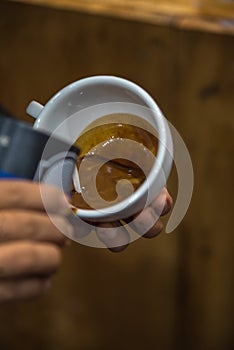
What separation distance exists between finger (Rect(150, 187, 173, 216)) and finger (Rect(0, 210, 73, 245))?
8 cm

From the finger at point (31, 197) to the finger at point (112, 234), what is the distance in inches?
1.5

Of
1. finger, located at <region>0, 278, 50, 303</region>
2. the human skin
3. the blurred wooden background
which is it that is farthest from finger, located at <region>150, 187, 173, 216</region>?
the blurred wooden background

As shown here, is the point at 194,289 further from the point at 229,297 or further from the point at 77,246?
the point at 77,246

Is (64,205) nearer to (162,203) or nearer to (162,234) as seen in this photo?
(162,203)

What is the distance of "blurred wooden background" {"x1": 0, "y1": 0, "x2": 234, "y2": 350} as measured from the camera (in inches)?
39.7

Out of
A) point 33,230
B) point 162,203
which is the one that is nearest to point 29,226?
point 33,230

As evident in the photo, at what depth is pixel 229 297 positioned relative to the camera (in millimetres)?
1072

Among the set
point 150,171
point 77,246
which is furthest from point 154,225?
point 77,246

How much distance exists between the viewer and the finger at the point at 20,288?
525mm

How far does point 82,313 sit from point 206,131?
15.6 inches

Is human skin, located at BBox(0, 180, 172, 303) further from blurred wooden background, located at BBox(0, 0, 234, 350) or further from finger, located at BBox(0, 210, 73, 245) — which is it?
blurred wooden background, located at BBox(0, 0, 234, 350)

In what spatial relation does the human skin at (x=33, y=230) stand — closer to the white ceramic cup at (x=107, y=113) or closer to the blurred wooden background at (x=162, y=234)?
the white ceramic cup at (x=107, y=113)

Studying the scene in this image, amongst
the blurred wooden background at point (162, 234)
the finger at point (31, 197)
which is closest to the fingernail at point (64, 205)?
the finger at point (31, 197)

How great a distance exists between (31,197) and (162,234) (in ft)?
1.76
